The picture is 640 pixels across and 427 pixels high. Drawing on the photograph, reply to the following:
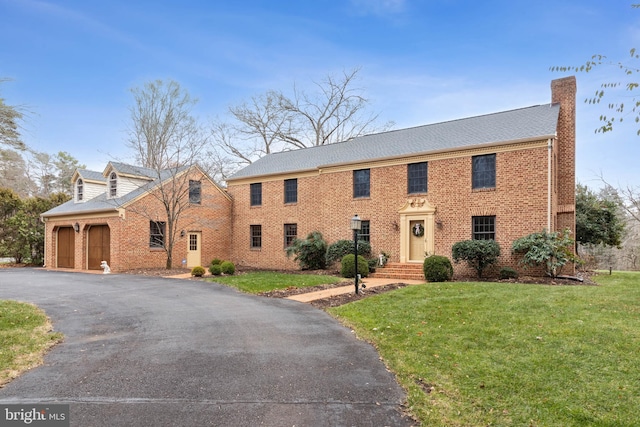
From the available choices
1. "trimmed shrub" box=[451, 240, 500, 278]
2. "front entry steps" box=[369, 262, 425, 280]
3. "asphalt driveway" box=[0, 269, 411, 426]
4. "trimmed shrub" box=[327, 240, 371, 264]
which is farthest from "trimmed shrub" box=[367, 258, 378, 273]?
"asphalt driveway" box=[0, 269, 411, 426]

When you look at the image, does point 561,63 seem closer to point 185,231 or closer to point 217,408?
point 217,408

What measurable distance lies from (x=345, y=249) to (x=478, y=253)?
5706 millimetres

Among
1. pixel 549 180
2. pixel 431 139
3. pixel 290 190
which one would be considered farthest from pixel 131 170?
pixel 549 180

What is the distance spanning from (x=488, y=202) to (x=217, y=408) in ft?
45.6

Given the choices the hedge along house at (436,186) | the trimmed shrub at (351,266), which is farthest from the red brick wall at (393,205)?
the trimmed shrub at (351,266)

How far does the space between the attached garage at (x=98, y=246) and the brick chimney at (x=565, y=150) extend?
21.2m

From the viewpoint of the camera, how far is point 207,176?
2231 centimetres

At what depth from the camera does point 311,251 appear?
18719 millimetres

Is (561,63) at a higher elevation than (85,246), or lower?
higher

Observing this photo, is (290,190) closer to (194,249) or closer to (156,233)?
(194,249)

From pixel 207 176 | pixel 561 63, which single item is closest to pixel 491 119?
pixel 561 63

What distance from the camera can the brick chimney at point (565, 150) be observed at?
16172 mm

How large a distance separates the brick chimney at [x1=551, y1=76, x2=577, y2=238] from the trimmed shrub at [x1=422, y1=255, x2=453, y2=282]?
18.4ft

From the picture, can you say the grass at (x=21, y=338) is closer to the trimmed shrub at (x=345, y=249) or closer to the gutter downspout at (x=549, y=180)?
the trimmed shrub at (x=345, y=249)
